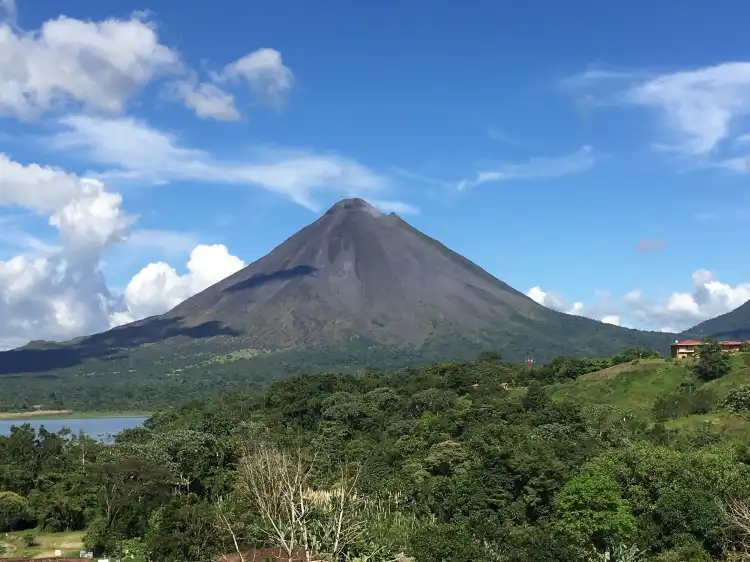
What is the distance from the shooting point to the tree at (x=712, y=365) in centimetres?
5566

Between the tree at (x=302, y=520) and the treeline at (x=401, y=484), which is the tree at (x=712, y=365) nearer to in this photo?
the treeline at (x=401, y=484)

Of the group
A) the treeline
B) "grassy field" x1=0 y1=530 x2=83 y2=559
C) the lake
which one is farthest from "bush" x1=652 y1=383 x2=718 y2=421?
the lake

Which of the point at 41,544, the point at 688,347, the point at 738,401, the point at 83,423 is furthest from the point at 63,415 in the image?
the point at 738,401

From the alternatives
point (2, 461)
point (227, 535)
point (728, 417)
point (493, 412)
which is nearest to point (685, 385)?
point (728, 417)

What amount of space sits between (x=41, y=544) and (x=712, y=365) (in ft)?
148

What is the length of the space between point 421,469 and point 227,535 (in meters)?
13.0

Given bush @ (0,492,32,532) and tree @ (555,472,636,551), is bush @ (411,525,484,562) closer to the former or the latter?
tree @ (555,472,636,551)

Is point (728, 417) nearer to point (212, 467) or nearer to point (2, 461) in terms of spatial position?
point (212, 467)

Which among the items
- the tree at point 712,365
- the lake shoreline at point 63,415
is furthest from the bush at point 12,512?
the lake shoreline at point 63,415

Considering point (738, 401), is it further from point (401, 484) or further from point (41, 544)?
point (41, 544)

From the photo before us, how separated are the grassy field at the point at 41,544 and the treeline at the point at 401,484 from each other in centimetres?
115

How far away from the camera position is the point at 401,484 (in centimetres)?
3578

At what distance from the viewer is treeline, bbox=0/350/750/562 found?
24.1 meters

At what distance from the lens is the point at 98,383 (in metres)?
166
